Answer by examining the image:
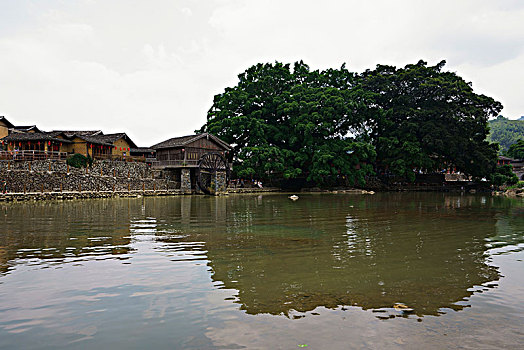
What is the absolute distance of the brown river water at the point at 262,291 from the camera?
4.74 metres

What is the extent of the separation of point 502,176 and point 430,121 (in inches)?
444

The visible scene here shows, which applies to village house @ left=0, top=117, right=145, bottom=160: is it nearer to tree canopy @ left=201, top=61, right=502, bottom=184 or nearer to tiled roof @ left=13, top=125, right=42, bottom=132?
tiled roof @ left=13, top=125, right=42, bottom=132

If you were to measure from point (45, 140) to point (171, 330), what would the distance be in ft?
138

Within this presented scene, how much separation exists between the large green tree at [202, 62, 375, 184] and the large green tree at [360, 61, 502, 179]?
339 cm

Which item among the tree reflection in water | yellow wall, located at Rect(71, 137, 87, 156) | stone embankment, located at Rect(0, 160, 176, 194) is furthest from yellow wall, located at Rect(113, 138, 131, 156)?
the tree reflection in water

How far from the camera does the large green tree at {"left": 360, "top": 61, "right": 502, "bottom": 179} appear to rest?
45625mm

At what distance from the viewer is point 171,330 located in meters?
4.93

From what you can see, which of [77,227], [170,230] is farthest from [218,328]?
[77,227]

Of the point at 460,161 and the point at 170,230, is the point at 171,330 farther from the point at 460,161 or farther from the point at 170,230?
the point at 460,161

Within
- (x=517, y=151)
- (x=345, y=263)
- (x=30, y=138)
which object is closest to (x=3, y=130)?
(x=30, y=138)

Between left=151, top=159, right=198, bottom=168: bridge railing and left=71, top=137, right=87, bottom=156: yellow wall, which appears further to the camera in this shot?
left=71, top=137, right=87, bottom=156: yellow wall

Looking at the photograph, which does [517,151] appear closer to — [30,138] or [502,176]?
[502,176]

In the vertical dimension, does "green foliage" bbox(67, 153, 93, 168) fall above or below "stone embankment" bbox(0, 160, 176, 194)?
above

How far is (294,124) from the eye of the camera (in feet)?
153
